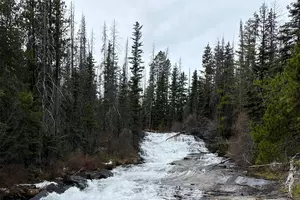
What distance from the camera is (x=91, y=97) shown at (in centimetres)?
2598

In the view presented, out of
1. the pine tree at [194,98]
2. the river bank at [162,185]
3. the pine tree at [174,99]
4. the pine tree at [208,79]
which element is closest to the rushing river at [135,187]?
the river bank at [162,185]

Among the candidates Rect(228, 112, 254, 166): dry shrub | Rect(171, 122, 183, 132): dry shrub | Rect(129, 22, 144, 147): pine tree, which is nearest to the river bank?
Rect(228, 112, 254, 166): dry shrub

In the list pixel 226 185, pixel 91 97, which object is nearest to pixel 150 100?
pixel 91 97

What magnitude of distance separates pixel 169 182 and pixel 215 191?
3.75 meters

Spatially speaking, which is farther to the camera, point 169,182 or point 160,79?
point 160,79

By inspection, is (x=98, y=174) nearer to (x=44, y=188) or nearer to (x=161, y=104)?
(x=44, y=188)

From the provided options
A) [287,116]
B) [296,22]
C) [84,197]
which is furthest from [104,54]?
[287,116]

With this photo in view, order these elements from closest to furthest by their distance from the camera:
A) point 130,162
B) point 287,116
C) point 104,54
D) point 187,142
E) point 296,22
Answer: point 287,116
point 296,22
point 130,162
point 187,142
point 104,54

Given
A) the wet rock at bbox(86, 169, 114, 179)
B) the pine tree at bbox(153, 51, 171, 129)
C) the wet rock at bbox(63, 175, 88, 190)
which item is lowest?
the wet rock at bbox(86, 169, 114, 179)

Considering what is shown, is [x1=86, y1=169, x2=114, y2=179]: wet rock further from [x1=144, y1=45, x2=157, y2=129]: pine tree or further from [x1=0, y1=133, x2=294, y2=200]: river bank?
[x1=144, y1=45, x2=157, y2=129]: pine tree

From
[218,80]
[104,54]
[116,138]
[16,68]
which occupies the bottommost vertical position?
[116,138]

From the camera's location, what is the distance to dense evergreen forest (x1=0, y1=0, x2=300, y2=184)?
9680 millimetres

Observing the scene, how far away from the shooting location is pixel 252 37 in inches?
1320

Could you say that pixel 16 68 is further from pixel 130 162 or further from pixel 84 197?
pixel 130 162
